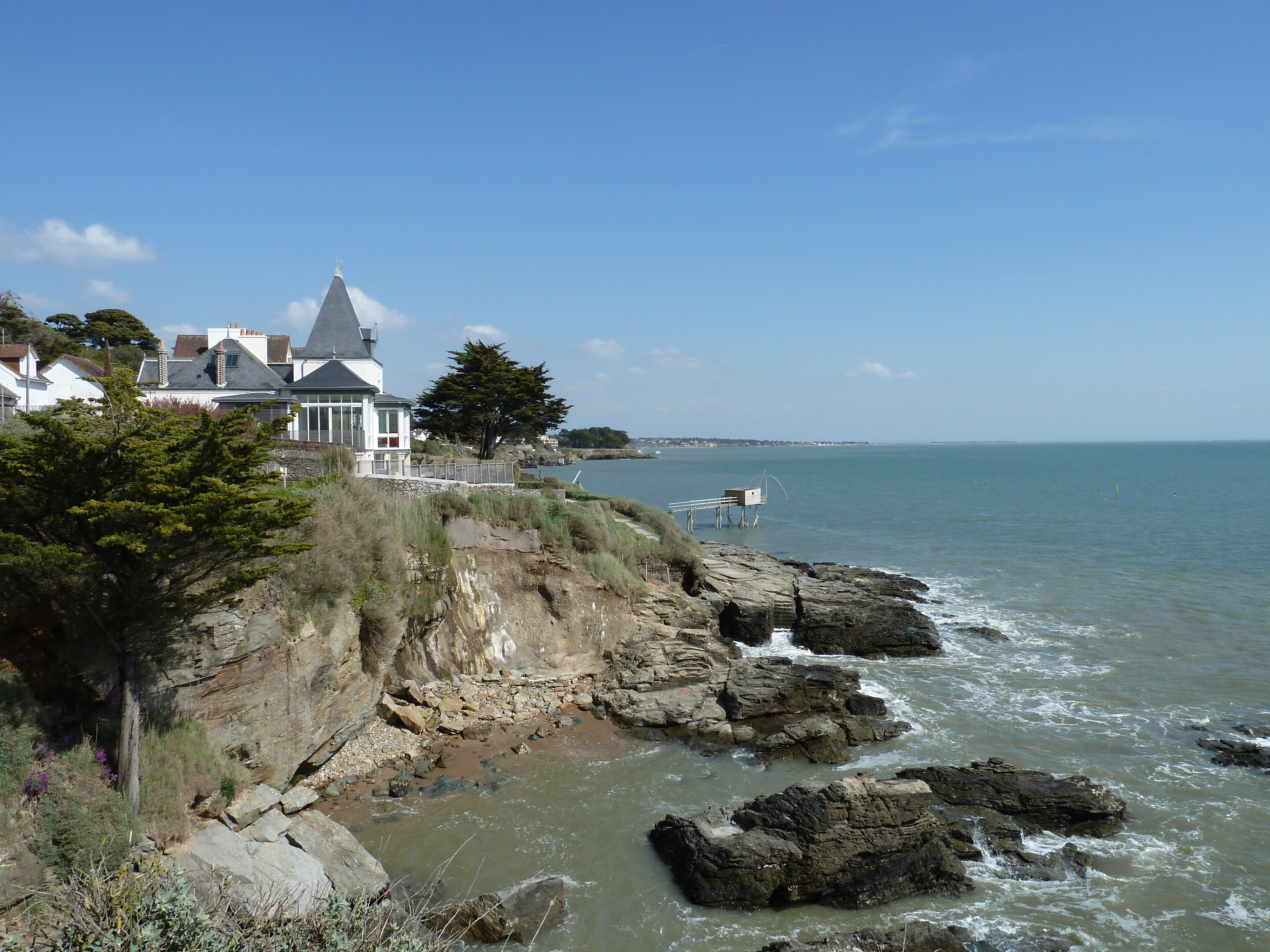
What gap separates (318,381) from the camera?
2848 centimetres

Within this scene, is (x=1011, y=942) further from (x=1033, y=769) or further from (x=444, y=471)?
(x=444, y=471)

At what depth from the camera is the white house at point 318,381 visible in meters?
28.4

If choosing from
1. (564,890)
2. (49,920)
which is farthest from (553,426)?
(49,920)

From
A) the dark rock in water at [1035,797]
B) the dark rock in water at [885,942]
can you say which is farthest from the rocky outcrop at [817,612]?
the dark rock in water at [885,942]

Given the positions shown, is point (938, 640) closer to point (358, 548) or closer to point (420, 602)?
point (420, 602)

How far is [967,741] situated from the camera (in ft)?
53.1

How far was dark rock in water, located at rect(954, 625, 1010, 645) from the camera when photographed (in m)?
24.0

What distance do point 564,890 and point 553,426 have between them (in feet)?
104

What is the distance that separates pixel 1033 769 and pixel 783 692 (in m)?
5.44

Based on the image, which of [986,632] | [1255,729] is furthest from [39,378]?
[1255,729]

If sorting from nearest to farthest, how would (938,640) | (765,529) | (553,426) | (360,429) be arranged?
(938,640) < (360,429) < (553,426) < (765,529)

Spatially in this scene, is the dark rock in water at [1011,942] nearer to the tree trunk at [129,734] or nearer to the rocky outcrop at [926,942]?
the rocky outcrop at [926,942]

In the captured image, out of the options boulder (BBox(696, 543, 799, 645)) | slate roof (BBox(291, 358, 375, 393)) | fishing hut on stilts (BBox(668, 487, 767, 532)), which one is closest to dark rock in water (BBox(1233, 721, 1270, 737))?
boulder (BBox(696, 543, 799, 645))

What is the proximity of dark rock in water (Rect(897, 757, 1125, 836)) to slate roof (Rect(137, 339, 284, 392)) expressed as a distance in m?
28.2
